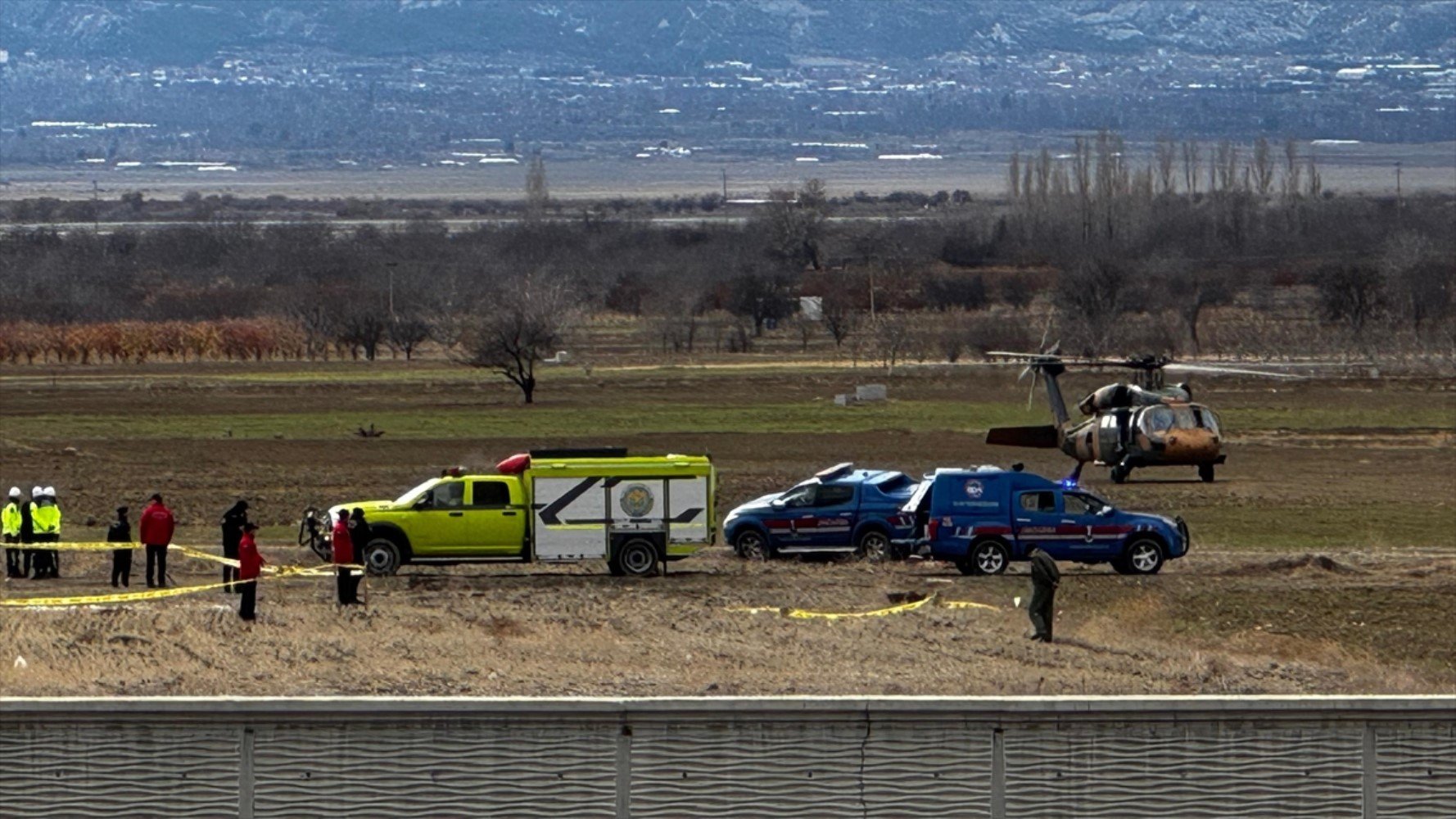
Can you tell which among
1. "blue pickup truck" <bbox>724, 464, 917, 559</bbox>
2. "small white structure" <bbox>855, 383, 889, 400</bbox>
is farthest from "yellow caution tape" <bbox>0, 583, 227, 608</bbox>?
"small white structure" <bbox>855, 383, 889, 400</bbox>

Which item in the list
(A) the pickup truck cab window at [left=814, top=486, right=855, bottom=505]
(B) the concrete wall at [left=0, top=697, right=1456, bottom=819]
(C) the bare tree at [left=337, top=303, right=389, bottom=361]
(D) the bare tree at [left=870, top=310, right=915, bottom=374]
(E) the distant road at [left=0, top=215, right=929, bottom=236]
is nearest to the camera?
(B) the concrete wall at [left=0, top=697, right=1456, bottom=819]

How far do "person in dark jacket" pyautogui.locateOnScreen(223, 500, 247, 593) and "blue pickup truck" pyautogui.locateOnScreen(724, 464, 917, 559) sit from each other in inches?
256

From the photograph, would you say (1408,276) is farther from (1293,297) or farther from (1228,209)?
(1228,209)

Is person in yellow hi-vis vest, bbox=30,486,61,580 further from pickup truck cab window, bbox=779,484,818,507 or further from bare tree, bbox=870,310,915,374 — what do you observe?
bare tree, bbox=870,310,915,374

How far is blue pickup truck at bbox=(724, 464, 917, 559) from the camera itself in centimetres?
2873

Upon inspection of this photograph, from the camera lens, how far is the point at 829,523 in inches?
1131

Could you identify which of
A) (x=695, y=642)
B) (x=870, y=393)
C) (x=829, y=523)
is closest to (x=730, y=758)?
(x=695, y=642)

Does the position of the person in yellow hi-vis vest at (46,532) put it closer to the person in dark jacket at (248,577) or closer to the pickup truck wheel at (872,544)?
the person in dark jacket at (248,577)

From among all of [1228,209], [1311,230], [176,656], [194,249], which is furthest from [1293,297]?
[176,656]

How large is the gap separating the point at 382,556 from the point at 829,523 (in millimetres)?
5898

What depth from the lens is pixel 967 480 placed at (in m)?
27.3

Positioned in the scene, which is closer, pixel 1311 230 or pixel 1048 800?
pixel 1048 800

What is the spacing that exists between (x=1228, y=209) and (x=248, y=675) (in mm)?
A: 142203

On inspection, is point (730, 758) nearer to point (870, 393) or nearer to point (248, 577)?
point (248, 577)
